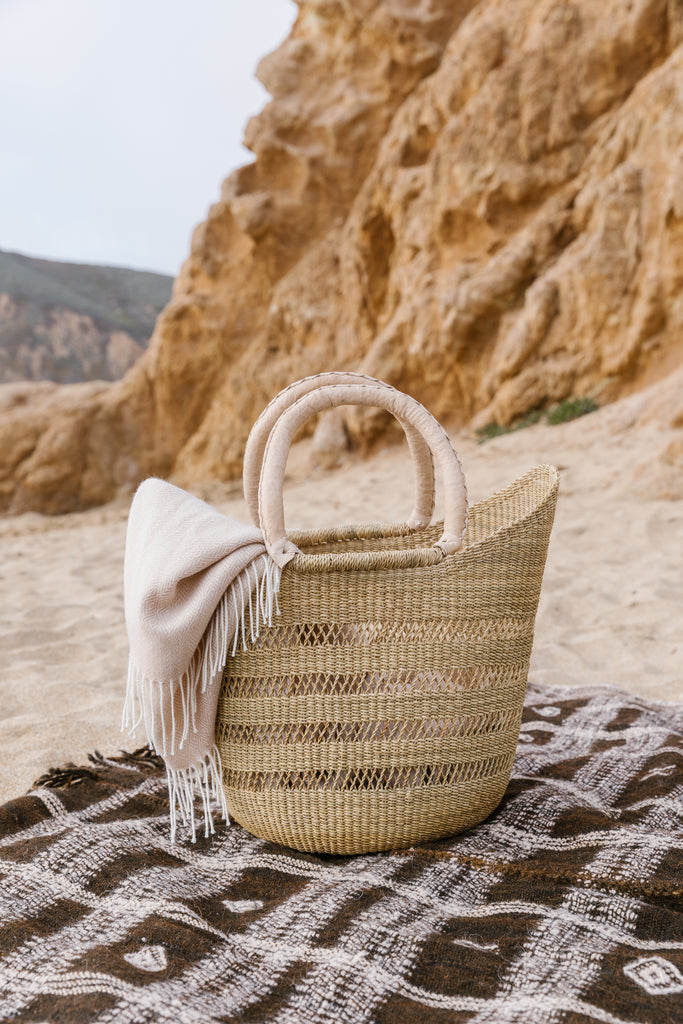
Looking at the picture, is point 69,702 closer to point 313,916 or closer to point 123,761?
point 123,761

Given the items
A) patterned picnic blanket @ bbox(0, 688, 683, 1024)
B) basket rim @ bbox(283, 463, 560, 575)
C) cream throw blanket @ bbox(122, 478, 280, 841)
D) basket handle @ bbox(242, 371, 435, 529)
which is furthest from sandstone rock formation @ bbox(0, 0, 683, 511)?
cream throw blanket @ bbox(122, 478, 280, 841)

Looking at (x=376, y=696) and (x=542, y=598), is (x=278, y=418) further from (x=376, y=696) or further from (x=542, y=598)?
(x=542, y=598)

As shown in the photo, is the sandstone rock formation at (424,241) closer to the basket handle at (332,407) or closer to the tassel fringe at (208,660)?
the basket handle at (332,407)

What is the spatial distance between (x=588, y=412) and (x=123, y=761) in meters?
5.48

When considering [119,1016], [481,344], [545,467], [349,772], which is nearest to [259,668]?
[349,772]

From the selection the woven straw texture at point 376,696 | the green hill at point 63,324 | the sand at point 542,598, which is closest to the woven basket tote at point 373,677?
the woven straw texture at point 376,696

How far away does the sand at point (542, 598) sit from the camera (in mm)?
2406

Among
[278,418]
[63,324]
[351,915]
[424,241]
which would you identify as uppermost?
[63,324]

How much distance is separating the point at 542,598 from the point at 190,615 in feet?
7.31

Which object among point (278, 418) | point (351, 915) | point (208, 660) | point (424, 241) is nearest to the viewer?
point (351, 915)

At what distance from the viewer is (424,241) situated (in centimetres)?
852

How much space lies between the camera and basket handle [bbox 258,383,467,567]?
144 centimetres

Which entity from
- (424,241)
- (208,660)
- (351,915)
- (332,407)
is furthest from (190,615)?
(424,241)

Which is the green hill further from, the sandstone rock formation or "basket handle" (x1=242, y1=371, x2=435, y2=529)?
"basket handle" (x1=242, y1=371, x2=435, y2=529)
